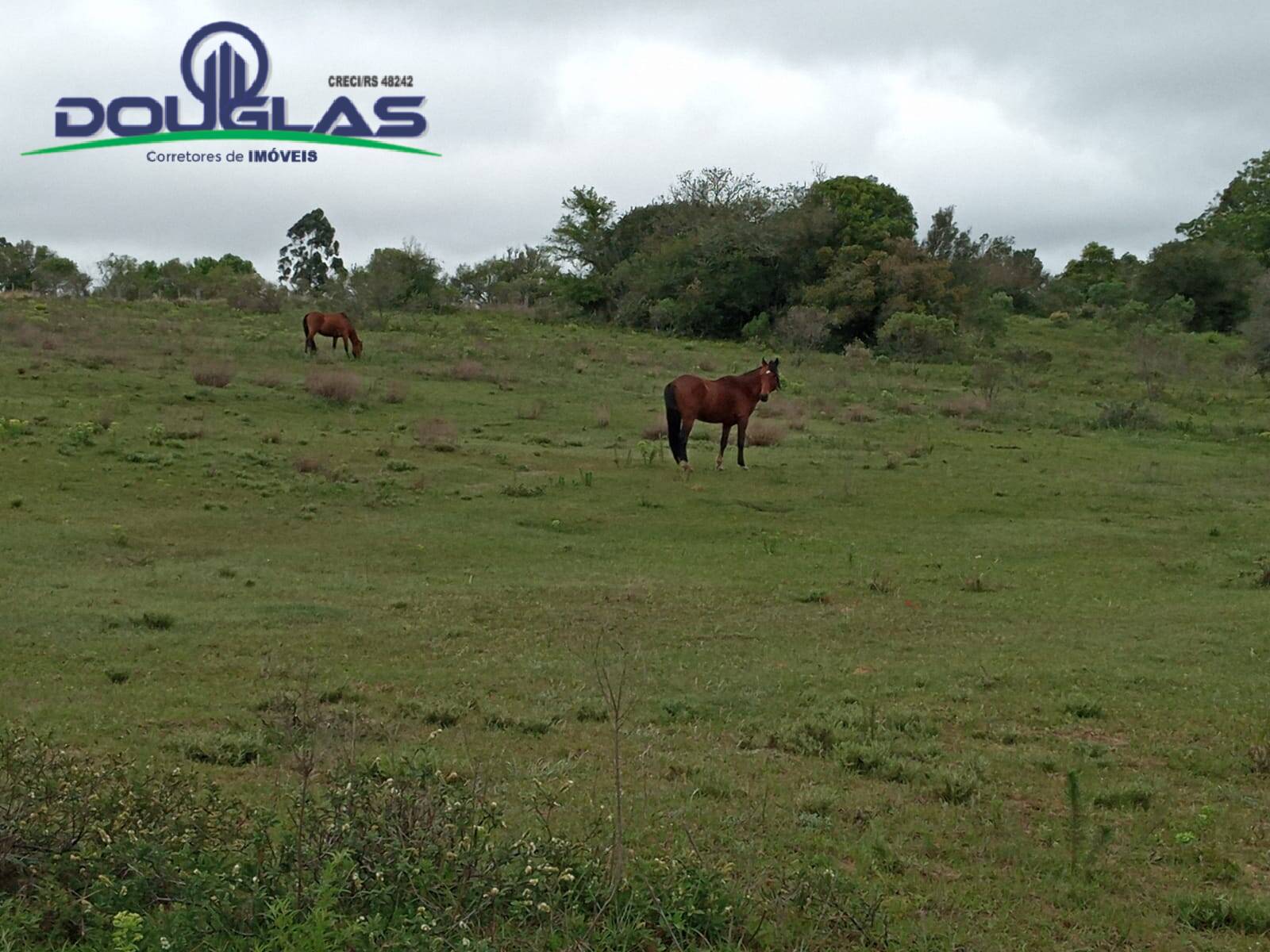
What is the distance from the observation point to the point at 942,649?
10.3 m

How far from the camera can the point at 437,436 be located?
22.1 m

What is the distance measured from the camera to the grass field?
583 centimetres

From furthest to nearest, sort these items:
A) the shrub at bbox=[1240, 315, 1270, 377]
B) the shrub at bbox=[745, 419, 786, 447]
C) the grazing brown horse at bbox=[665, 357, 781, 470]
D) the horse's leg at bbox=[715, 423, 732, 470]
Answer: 1. the shrub at bbox=[1240, 315, 1270, 377]
2. the shrub at bbox=[745, 419, 786, 447]
3. the horse's leg at bbox=[715, 423, 732, 470]
4. the grazing brown horse at bbox=[665, 357, 781, 470]

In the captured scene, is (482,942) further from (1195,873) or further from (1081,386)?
(1081,386)

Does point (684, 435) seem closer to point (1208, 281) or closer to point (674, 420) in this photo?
point (674, 420)

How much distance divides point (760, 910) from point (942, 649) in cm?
605

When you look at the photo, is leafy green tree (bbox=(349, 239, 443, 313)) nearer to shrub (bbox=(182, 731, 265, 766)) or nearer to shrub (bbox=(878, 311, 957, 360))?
shrub (bbox=(878, 311, 957, 360))

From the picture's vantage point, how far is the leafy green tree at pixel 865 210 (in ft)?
160

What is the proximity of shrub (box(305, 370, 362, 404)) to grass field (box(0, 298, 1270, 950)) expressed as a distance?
0.08m

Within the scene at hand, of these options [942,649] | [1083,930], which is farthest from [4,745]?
[942,649]

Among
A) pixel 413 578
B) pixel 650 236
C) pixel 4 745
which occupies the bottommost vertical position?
pixel 413 578

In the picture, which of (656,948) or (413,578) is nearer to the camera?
(656,948)

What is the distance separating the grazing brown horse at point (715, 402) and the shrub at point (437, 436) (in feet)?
13.9

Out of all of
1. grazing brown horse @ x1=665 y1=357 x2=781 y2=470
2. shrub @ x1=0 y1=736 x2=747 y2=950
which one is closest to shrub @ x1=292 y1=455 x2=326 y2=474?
grazing brown horse @ x1=665 y1=357 x2=781 y2=470
